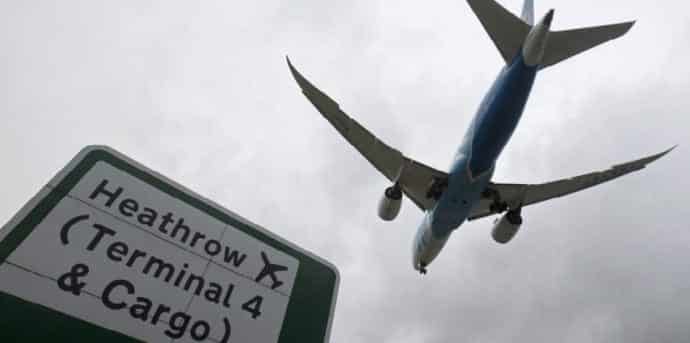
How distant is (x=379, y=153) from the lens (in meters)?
14.0

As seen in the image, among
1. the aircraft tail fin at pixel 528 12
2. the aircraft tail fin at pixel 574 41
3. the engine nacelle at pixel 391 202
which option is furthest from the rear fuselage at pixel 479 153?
the aircraft tail fin at pixel 528 12

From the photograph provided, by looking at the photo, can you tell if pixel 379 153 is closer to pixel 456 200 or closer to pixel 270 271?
pixel 456 200

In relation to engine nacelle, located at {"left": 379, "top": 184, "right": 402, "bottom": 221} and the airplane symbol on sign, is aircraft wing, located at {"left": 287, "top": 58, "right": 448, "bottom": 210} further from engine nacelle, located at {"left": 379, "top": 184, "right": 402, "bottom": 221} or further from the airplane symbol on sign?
the airplane symbol on sign

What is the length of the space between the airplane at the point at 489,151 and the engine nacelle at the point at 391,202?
1.6 inches

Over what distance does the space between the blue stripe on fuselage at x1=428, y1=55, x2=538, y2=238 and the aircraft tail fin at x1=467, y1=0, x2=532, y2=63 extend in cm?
73

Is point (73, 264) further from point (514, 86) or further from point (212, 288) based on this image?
point (514, 86)

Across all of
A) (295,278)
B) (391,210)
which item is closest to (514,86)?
(391,210)

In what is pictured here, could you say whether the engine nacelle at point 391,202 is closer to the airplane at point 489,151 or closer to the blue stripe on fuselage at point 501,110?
the airplane at point 489,151

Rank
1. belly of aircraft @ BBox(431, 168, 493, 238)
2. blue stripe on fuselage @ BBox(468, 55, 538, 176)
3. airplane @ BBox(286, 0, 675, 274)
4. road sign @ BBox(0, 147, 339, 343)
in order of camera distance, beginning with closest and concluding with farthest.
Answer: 1. road sign @ BBox(0, 147, 339, 343)
2. blue stripe on fuselage @ BBox(468, 55, 538, 176)
3. airplane @ BBox(286, 0, 675, 274)
4. belly of aircraft @ BBox(431, 168, 493, 238)

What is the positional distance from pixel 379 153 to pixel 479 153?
12.6ft

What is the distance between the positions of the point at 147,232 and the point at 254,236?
2.45 feet

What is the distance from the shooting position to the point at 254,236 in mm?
2689

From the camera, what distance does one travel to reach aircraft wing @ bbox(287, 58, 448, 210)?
1155cm

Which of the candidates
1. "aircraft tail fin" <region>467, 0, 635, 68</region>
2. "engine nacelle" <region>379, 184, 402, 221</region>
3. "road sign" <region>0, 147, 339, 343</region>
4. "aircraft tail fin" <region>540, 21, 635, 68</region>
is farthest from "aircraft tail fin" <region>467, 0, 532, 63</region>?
"road sign" <region>0, 147, 339, 343</region>
